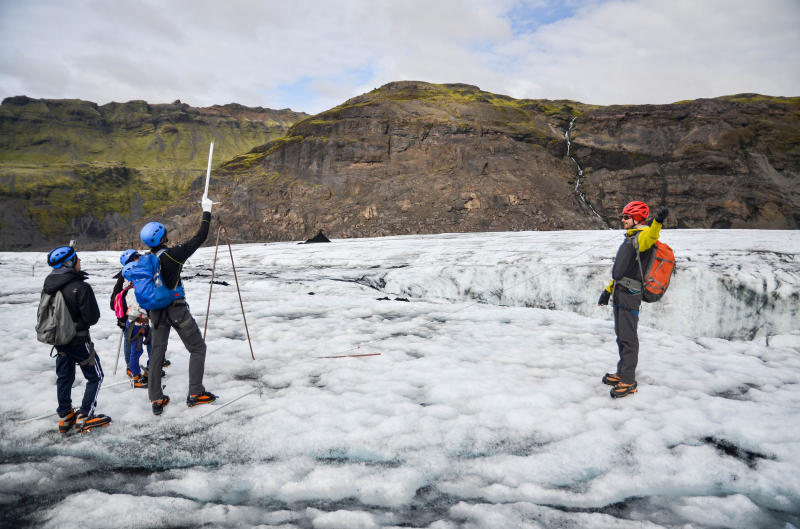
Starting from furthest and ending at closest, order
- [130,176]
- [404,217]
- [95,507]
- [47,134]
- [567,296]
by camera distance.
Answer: [47,134], [130,176], [404,217], [567,296], [95,507]

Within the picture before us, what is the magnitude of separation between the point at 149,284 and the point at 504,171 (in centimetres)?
4335

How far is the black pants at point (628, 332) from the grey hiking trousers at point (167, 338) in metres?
5.00

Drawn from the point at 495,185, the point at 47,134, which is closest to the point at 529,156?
the point at 495,185

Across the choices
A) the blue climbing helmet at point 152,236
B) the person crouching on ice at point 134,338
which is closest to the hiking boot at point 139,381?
the person crouching on ice at point 134,338

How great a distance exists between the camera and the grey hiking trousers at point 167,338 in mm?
4488

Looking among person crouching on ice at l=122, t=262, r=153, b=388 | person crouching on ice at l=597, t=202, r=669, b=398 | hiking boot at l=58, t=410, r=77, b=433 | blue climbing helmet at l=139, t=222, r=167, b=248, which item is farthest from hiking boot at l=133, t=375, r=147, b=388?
Answer: person crouching on ice at l=597, t=202, r=669, b=398

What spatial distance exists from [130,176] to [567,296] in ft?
438

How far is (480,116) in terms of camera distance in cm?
5147

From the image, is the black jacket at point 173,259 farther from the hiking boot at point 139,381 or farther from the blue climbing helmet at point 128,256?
the hiking boot at point 139,381

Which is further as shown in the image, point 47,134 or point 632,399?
point 47,134

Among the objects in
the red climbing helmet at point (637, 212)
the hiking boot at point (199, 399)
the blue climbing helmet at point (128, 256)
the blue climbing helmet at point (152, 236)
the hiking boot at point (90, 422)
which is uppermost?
the red climbing helmet at point (637, 212)

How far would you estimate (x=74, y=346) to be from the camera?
13.7 ft

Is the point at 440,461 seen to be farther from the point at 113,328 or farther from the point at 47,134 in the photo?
the point at 47,134

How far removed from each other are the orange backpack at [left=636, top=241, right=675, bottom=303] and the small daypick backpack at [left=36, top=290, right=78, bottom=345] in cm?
631
